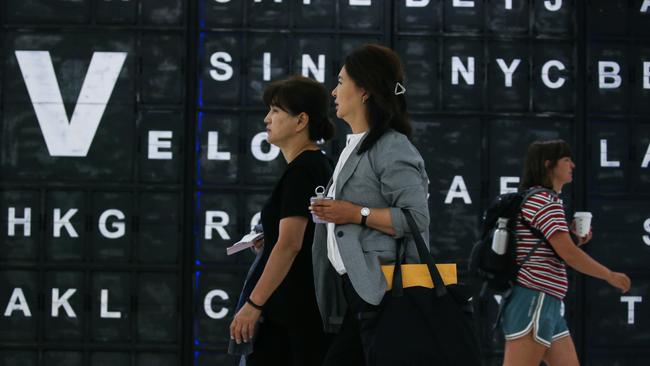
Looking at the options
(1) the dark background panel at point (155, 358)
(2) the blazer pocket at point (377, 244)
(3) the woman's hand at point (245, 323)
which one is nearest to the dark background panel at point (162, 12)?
(1) the dark background panel at point (155, 358)

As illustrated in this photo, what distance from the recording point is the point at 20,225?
7777 mm

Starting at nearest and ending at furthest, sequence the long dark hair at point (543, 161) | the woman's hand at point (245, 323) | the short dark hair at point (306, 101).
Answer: the woman's hand at point (245, 323)
the short dark hair at point (306, 101)
the long dark hair at point (543, 161)

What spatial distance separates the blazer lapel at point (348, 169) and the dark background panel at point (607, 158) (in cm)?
477

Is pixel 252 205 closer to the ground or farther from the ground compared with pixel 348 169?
closer to the ground

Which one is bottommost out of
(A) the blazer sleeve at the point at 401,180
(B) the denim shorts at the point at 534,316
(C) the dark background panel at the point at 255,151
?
(B) the denim shorts at the point at 534,316

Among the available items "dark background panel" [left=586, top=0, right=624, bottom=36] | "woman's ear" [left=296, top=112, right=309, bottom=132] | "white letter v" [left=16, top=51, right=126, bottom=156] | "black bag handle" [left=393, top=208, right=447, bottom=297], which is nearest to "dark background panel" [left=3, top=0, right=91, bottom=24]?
"white letter v" [left=16, top=51, right=126, bottom=156]

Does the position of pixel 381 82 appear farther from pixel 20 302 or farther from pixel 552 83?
pixel 20 302

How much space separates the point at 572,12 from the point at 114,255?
3.95 m

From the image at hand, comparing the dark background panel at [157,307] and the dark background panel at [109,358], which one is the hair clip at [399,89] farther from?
the dark background panel at [109,358]

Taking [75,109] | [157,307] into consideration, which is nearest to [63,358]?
[157,307]

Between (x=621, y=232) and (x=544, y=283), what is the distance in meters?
2.53

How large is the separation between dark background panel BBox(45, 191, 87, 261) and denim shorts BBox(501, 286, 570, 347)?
11.4 ft

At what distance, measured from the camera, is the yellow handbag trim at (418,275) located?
341 cm

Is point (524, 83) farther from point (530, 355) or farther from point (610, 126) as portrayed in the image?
point (530, 355)
